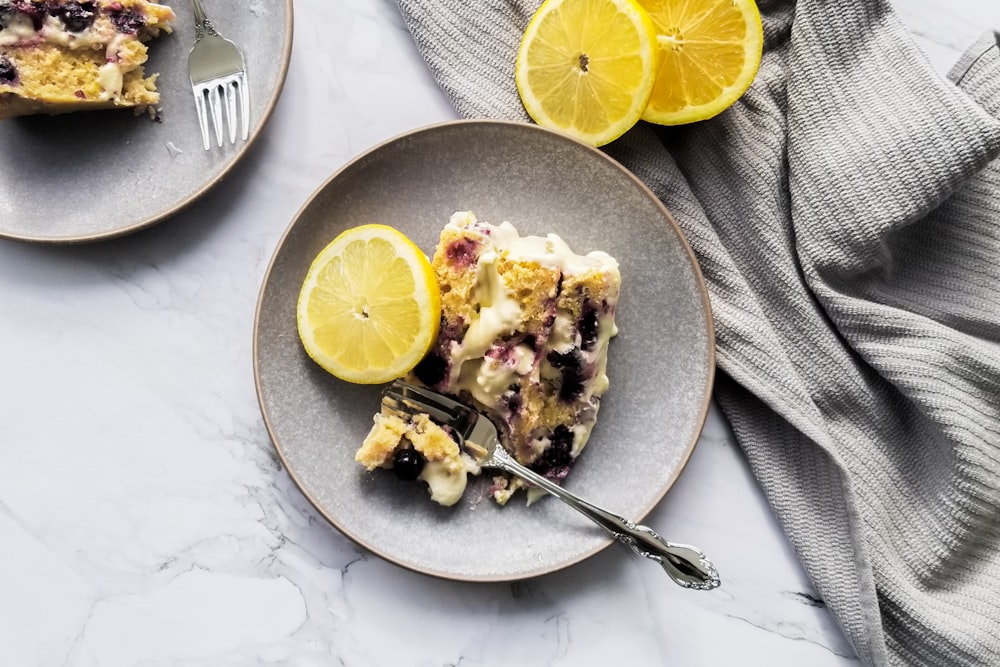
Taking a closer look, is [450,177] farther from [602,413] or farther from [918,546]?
[918,546]

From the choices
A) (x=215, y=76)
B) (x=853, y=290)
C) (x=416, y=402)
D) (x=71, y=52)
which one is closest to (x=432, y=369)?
(x=416, y=402)

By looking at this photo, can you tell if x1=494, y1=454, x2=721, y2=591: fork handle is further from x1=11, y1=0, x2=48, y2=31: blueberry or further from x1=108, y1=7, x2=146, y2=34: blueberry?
x1=11, y1=0, x2=48, y2=31: blueberry

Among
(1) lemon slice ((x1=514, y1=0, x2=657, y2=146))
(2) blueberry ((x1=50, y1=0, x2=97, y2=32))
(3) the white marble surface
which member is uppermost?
(1) lemon slice ((x1=514, y1=0, x2=657, y2=146))

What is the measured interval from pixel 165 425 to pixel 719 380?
5.40ft

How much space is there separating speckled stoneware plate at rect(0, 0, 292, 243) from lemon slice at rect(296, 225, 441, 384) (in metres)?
0.51

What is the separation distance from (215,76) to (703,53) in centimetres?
137

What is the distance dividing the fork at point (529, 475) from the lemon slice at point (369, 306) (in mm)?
120

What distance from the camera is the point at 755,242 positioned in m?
2.22

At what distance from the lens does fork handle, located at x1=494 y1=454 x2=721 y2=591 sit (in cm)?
205

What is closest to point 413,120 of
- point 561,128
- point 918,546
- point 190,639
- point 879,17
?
point 561,128

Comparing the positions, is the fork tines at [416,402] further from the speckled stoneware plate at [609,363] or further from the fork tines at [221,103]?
the fork tines at [221,103]

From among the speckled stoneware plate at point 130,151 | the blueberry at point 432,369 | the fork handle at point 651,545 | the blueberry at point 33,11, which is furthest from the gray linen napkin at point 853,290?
the blueberry at point 33,11

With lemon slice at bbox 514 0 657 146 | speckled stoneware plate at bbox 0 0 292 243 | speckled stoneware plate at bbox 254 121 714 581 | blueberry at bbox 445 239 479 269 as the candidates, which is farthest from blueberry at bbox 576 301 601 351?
speckled stoneware plate at bbox 0 0 292 243

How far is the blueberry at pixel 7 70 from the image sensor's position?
2.08 m
